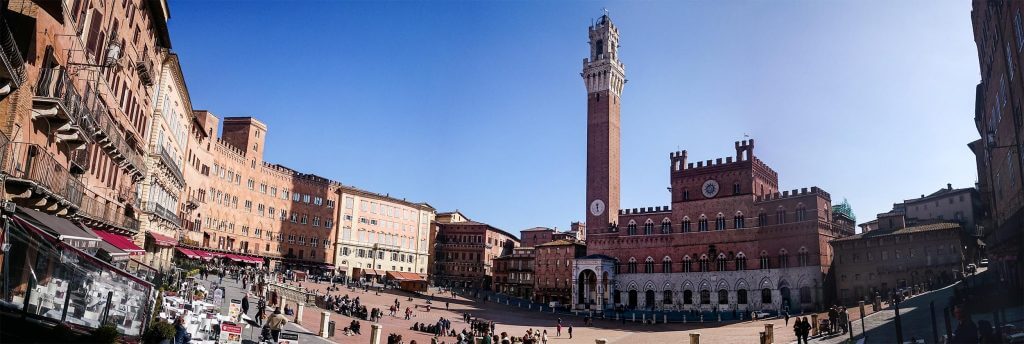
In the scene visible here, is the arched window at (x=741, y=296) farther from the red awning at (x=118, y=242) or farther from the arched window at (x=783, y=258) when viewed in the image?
the red awning at (x=118, y=242)

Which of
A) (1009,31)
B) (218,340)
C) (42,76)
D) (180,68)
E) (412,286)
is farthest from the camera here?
(412,286)

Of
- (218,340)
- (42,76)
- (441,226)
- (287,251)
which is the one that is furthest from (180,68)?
(441,226)

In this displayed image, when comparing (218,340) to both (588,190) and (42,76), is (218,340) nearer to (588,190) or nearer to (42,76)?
(42,76)

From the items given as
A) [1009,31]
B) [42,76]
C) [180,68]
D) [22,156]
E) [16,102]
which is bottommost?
[22,156]

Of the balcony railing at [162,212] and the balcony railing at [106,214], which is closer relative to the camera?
the balcony railing at [106,214]

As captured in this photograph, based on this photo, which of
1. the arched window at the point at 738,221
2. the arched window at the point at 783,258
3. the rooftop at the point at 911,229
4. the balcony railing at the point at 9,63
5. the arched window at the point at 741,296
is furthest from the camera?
the arched window at the point at 738,221

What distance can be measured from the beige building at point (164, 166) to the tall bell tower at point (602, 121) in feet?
142

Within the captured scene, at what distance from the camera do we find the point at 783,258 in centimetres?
5588

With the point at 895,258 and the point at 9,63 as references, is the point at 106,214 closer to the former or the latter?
the point at 9,63

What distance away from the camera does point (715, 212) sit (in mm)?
62250

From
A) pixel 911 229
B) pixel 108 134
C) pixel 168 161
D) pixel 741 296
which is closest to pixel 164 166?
pixel 168 161

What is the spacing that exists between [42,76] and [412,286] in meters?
58.4

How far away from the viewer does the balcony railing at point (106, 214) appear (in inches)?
866

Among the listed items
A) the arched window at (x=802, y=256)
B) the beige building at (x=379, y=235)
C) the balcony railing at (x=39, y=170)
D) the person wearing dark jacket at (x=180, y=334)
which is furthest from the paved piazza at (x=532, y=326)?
the beige building at (x=379, y=235)
